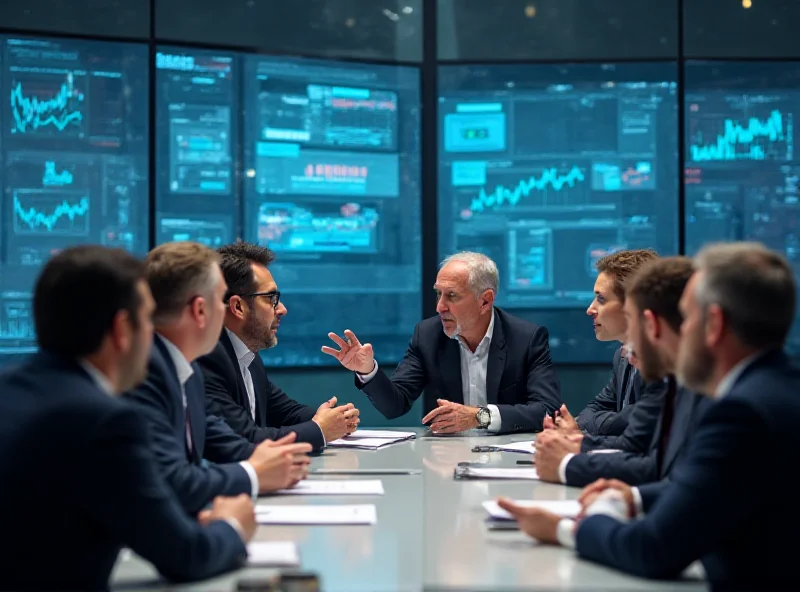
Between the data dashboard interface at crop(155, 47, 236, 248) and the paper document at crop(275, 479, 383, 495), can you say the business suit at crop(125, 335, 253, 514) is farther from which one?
the data dashboard interface at crop(155, 47, 236, 248)

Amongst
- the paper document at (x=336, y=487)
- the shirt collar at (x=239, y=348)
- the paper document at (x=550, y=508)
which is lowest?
the paper document at (x=336, y=487)

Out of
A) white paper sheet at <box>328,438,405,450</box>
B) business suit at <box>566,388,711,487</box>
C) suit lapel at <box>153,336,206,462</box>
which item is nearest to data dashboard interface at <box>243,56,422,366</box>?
white paper sheet at <box>328,438,405,450</box>

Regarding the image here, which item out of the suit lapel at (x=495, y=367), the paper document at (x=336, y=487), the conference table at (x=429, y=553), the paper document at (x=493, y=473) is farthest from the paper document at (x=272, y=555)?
the suit lapel at (x=495, y=367)

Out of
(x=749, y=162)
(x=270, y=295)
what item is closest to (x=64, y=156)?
(x=270, y=295)

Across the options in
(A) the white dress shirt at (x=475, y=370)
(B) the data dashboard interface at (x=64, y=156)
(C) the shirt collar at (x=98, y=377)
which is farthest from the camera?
(B) the data dashboard interface at (x=64, y=156)

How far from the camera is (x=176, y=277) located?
2.42 metres

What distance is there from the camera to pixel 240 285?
343cm

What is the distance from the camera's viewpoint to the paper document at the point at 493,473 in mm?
2818

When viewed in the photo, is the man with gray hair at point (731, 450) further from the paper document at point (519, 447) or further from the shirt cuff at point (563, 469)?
the paper document at point (519, 447)

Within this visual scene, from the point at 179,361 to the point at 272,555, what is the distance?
0.78m

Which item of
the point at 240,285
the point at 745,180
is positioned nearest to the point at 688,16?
the point at 745,180

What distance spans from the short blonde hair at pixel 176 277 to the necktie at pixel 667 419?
1.27 m

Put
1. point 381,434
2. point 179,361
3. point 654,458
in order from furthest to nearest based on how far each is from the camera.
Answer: point 381,434
point 654,458
point 179,361

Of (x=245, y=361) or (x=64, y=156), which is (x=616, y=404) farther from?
(x=64, y=156)
